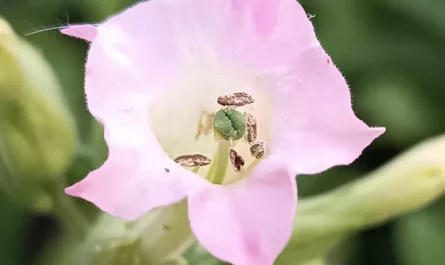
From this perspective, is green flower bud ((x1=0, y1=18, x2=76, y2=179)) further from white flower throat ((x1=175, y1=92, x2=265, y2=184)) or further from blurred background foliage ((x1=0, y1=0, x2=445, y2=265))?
blurred background foliage ((x1=0, y1=0, x2=445, y2=265))

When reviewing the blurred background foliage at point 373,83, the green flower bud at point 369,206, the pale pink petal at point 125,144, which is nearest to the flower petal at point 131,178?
the pale pink petal at point 125,144

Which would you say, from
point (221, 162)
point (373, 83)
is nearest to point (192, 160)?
point (221, 162)

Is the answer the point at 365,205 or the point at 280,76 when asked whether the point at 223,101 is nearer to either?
the point at 280,76

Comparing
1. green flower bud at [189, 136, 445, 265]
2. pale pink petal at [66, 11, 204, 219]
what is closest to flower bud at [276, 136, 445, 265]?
green flower bud at [189, 136, 445, 265]

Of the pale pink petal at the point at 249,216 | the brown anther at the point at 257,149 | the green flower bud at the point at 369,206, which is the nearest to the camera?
the pale pink petal at the point at 249,216

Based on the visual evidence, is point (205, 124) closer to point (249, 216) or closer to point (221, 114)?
point (221, 114)

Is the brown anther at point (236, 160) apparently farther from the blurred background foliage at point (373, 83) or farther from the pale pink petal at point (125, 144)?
the blurred background foliage at point (373, 83)

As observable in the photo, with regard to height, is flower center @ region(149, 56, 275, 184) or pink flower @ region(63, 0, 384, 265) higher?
pink flower @ region(63, 0, 384, 265)
